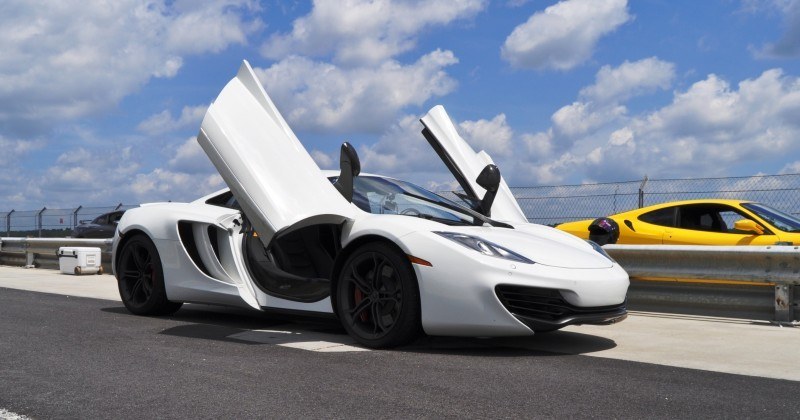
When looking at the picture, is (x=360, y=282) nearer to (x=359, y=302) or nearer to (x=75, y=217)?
(x=359, y=302)

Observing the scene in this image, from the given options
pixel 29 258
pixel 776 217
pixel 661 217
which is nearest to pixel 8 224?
pixel 29 258

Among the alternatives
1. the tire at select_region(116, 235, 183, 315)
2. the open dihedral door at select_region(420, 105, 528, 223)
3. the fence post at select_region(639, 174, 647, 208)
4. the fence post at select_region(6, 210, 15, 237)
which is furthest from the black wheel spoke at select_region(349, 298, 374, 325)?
the fence post at select_region(6, 210, 15, 237)

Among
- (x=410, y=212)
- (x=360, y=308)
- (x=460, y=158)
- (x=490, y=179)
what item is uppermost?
(x=460, y=158)

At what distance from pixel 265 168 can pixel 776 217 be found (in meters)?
5.95

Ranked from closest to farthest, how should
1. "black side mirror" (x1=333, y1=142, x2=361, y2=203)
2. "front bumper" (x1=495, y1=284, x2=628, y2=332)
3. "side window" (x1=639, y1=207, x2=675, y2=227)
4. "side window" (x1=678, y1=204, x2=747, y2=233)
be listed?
"front bumper" (x1=495, y1=284, x2=628, y2=332), "black side mirror" (x1=333, y1=142, x2=361, y2=203), "side window" (x1=678, y1=204, x2=747, y2=233), "side window" (x1=639, y1=207, x2=675, y2=227)

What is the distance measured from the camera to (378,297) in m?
5.15

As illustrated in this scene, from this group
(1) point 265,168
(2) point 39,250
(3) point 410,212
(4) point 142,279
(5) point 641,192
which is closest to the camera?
(1) point 265,168

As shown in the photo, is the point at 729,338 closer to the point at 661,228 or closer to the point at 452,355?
the point at 452,355

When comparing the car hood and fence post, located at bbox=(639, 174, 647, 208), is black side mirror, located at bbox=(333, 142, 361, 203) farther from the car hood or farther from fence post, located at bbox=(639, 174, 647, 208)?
fence post, located at bbox=(639, 174, 647, 208)

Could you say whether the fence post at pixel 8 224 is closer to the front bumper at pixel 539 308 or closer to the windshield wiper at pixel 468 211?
the windshield wiper at pixel 468 211

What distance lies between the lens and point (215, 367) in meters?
4.41

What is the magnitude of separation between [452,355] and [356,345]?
0.71m

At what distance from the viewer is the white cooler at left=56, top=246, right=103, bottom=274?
12555 mm

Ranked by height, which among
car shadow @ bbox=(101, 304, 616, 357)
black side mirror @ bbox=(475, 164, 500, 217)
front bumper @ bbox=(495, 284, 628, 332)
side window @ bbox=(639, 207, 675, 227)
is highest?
black side mirror @ bbox=(475, 164, 500, 217)
